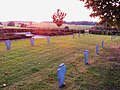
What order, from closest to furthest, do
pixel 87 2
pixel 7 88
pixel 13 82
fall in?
pixel 7 88
pixel 13 82
pixel 87 2

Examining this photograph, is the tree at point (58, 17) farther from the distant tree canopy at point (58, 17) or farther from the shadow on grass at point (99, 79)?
the shadow on grass at point (99, 79)

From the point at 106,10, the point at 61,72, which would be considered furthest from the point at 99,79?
the point at 106,10

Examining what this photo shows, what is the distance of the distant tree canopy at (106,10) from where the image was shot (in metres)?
19.4

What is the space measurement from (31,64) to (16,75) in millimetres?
2548

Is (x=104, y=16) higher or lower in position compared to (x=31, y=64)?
higher

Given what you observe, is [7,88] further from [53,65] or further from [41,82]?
[53,65]

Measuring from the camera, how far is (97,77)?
9586mm

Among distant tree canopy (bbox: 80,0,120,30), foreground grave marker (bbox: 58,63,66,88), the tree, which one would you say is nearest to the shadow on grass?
foreground grave marker (bbox: 58,63,66,88)

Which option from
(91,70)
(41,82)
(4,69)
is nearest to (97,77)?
(91,70)

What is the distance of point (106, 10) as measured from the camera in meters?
19.7

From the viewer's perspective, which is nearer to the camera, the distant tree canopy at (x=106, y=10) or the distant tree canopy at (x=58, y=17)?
the distant tree canopy at (x=106, y=10)

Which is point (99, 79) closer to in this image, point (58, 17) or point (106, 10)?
point (106, 10)

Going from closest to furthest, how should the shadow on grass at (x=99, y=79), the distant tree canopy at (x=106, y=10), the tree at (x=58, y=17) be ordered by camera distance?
1. the shadow on grass at (x=99, y=79)
2. the distant tree canopy at (x=106, y=10)
3. the tree at (x=58, y=17)

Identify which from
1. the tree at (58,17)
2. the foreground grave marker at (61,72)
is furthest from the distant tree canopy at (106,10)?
the tree at (58,17)
